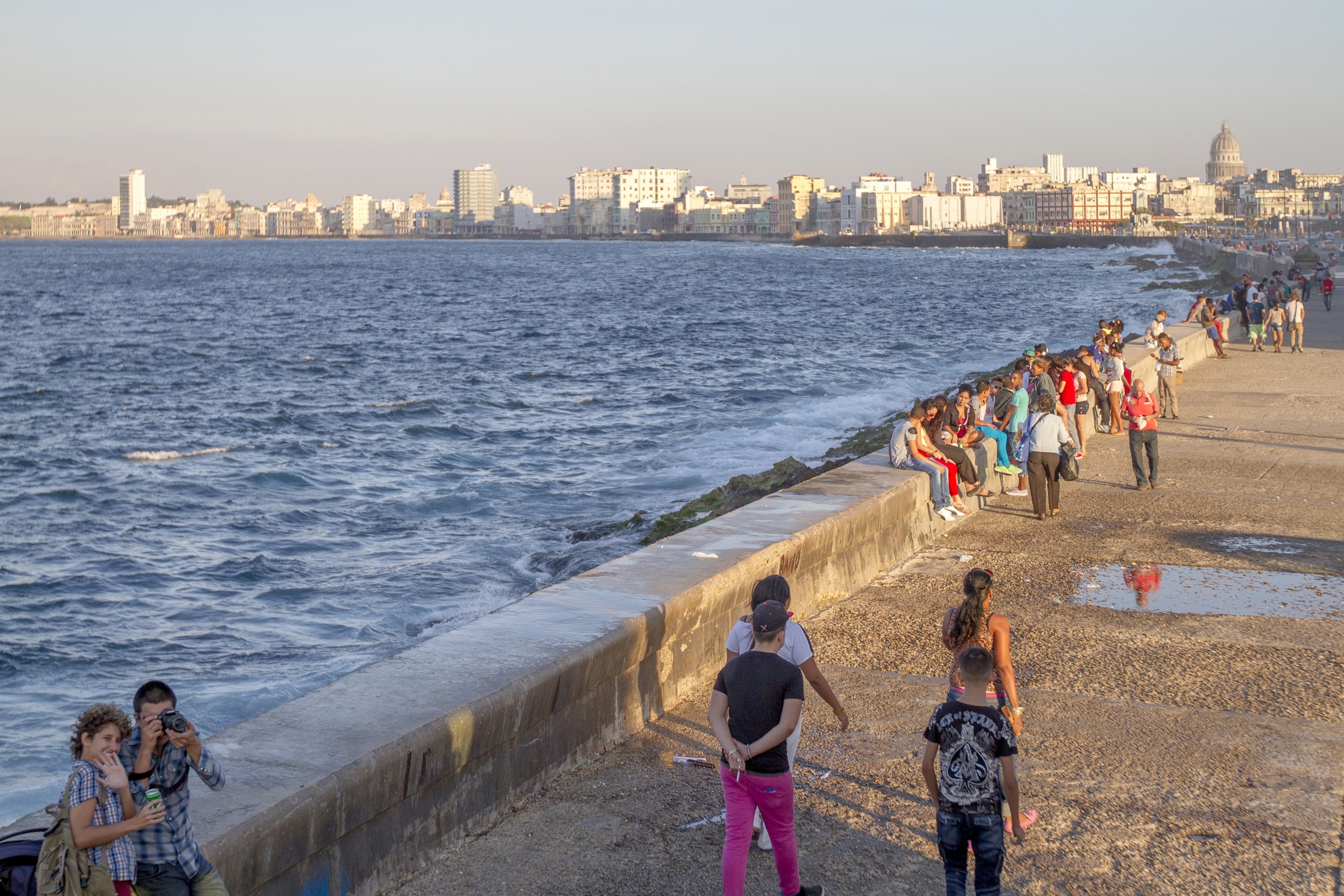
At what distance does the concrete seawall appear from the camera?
379 cm

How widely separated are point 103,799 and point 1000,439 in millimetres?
9196

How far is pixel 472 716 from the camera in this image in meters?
4.47

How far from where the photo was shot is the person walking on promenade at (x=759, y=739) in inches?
153

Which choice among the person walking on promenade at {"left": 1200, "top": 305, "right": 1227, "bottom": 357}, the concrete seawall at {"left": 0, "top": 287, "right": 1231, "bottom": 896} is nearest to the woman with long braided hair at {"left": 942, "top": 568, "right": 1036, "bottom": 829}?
the concrete seawall at {"left": 0, "top": 287, "right": 1231, "bottom": 896}

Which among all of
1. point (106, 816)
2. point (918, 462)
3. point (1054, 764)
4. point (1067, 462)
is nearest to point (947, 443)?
point (918, 462)

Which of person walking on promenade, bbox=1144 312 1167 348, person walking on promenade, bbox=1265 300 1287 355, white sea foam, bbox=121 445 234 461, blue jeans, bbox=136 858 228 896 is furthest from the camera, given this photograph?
person walking on promenade, bbox=1265 300 1287 355

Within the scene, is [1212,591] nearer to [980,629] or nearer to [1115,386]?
[980,629]

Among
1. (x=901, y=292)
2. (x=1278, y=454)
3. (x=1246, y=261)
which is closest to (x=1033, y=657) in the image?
(x=1278, y=454)

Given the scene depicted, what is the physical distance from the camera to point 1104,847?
4512mm

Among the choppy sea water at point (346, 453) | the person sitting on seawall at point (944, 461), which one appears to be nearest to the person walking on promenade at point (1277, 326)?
the choppy sea water at point (346, 453)

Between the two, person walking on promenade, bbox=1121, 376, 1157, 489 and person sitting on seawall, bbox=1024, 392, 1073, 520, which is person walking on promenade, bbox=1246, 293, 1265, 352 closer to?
person walking on promenade, bbox=1121, 376, 1157, 489

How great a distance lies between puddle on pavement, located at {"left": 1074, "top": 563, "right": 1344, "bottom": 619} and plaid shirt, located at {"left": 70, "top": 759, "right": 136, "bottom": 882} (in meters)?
5.96

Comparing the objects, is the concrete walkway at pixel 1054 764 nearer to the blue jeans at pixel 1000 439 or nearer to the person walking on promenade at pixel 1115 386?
the blue jeans at pixel 1000 439

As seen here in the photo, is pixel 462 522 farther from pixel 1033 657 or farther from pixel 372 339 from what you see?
pixel 372 339
